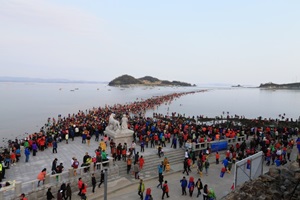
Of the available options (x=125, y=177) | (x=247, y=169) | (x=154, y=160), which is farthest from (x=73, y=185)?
(x=247, y=169)

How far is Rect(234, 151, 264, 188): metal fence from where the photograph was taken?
1081cm

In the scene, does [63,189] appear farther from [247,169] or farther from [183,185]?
[247,169]

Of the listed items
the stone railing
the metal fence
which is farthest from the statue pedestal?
the metal fence

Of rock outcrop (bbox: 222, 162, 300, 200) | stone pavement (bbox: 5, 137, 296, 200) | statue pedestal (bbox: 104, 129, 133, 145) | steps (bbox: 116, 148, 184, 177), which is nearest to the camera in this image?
rock outcrop (bbox: 222, 162, 300, 200)

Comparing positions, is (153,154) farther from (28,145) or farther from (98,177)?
(28,145)

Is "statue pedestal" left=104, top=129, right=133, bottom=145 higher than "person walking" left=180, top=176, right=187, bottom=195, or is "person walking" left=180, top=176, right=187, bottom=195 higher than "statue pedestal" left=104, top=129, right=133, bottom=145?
"statue pedestal" left=104, top=129, right=133, bottom=145

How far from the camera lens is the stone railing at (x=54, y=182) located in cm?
1217

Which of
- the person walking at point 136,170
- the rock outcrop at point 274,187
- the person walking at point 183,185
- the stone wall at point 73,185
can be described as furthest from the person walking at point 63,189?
the rock outcrop at point 274,187

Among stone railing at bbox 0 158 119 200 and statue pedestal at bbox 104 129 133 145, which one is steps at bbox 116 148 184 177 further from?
statue pedestal at bbox 104 129 133 145

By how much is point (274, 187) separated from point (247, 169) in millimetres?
3468

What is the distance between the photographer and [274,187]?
8.79 metres

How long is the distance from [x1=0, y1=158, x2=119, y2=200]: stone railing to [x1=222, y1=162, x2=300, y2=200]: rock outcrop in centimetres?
914

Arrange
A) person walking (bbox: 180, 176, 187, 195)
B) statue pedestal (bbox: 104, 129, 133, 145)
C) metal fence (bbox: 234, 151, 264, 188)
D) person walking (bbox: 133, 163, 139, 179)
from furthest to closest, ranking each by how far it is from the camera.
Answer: statue pedestal (bbox: 104, 129, 133, 145)
person walking (bbox: 133, 163, 139, 179)
person walking (bbox: 180, 176, 187, 195)
metal fence (bbox: 234, 151, 264, 188)

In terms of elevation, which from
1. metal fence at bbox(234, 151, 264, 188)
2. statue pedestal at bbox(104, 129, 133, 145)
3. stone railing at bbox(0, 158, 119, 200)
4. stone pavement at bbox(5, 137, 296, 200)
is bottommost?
stone pavement at bbox(5, 137, 296, 200)
